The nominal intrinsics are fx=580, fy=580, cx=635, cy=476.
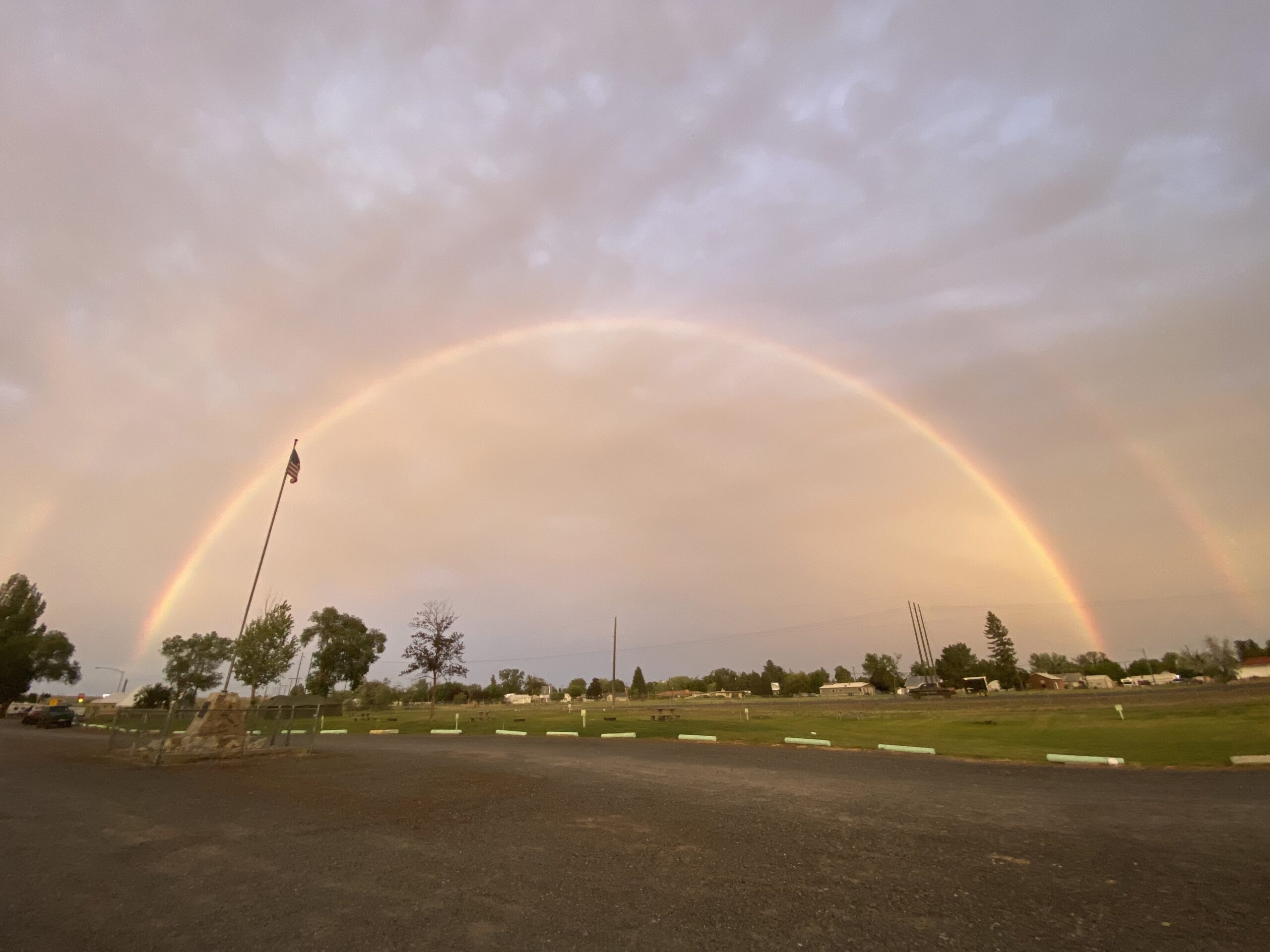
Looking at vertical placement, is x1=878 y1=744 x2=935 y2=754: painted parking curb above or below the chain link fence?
below

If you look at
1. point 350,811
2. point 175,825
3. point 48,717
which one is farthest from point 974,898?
point 48,717

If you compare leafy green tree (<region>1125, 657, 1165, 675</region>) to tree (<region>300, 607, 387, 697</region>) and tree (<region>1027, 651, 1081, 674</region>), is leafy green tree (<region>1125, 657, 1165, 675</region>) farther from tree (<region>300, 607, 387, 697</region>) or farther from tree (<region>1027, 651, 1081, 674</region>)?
tree (<region>300, 607, 387, 697</region>)

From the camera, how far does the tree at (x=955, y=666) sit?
101625 millimetres

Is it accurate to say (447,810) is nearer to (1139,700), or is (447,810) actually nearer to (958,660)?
(1139,700)

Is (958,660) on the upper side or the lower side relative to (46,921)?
upper

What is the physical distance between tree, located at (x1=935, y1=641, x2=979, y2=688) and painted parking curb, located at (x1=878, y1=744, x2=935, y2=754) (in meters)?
91.9

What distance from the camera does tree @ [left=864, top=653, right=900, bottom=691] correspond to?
117 m

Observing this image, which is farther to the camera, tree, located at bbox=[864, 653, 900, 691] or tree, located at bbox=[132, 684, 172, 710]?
tree, located at bbox=[864, 653, 900, 691]

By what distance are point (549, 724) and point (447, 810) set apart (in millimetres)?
29758

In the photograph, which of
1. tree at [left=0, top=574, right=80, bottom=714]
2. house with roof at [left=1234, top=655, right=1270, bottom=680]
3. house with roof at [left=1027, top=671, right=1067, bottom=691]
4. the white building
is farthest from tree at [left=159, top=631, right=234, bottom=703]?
house with roof at [left=1234, top=655, right=1270, bottom=680]

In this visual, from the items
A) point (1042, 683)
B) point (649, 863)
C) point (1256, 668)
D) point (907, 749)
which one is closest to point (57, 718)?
point (649, 863)

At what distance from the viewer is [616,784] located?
47.6 ft

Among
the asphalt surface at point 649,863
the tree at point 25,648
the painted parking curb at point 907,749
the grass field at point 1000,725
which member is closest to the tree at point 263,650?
the grass field at point 1000,725

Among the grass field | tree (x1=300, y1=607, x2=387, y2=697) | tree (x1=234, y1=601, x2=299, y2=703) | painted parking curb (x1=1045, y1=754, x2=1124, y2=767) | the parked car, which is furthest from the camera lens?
tree (x1=300, y1=607, x2=387, y2=697)
